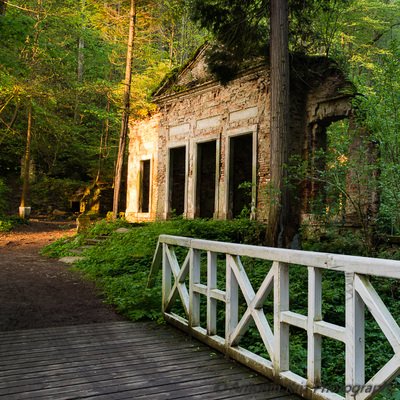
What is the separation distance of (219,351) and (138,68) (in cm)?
2671

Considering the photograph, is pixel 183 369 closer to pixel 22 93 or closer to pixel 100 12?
pixel 22 93

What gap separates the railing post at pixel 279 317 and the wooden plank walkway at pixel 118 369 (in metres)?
0.20

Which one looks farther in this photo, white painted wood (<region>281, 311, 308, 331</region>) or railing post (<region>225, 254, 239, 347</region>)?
railing post (<region>225, 254, 239, 347</region>)

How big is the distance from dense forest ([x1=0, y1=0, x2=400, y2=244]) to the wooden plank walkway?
5148mm

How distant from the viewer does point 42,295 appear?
23.3 feet

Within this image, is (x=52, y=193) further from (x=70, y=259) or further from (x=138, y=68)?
(x=70, y=259)

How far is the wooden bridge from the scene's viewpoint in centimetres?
252

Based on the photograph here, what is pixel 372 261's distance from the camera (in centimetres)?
242

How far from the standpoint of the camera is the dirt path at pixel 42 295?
555cm

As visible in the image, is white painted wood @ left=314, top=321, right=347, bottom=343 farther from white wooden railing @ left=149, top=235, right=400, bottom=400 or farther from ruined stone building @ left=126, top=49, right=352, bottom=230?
ruined stone building @ left=126, top=49, right=352, bottom=230

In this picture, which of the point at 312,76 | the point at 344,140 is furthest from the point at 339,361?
the point at 312,76

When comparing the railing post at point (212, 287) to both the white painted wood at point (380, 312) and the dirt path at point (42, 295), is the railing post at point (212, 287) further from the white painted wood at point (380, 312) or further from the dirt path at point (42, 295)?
the dirt path at point (42, 295)

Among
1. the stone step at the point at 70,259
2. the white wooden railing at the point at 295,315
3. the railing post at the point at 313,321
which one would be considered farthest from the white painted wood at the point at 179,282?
the stone step at the point at 70,259

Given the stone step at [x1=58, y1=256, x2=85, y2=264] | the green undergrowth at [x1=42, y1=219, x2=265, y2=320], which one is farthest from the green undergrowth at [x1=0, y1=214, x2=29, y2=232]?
the stone step at [x1=58, y1=256, x2=85, y2=264]
